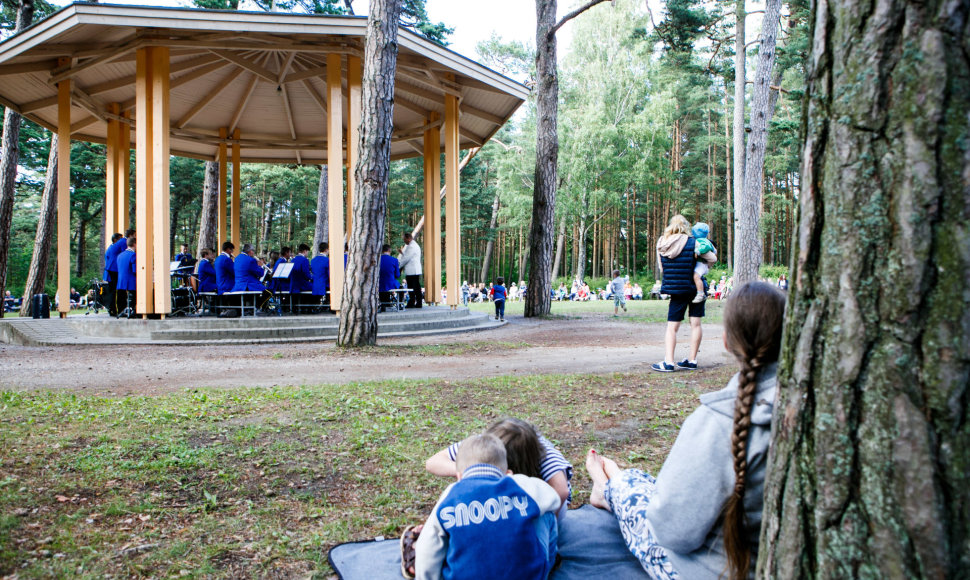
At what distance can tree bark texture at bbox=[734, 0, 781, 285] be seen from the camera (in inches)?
506

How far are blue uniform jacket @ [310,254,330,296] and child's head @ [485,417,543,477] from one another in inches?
390

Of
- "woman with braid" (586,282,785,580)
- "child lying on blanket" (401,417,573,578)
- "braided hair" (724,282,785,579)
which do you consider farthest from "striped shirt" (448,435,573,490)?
"braided hair" (724,282,785,579)

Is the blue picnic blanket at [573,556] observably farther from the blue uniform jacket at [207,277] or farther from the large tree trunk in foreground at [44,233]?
the large tree trunk in foreground at [44,233]

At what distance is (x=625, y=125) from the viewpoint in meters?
33.8

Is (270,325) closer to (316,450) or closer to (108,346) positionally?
(108,346)

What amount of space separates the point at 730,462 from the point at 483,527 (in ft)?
2.44

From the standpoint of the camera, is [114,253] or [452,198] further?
[452,198]

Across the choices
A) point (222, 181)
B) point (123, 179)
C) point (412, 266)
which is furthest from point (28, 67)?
point (412, 266)

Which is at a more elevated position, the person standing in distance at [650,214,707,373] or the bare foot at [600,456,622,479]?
the person standing in distance at [650,214,707,373]

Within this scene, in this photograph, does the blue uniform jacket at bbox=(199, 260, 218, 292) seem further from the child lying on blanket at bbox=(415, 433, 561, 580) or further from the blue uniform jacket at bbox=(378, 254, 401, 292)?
the child lying on blanket at bbox=(415, 433, 561, 580)

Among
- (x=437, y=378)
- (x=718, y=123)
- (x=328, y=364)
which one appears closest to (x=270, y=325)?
(x=328, y=364)

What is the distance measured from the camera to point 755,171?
44.7 ft

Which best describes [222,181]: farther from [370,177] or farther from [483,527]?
[483,527]

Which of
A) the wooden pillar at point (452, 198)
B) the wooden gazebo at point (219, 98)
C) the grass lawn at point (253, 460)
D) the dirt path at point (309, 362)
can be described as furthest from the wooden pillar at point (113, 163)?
the grass lawn at point (253, 460)
